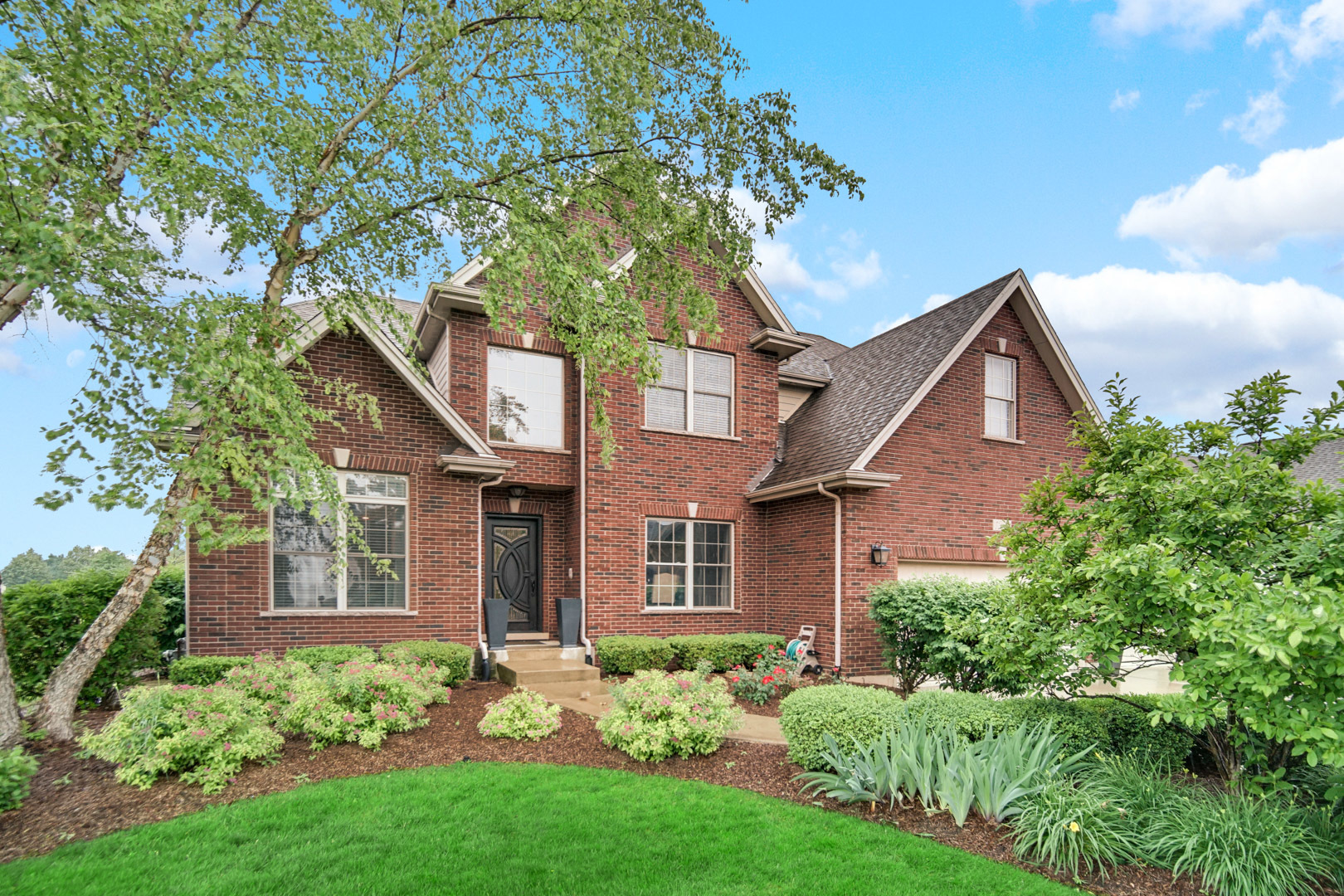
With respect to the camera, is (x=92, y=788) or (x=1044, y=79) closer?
(x=92, y=788)

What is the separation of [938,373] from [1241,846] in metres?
9.11

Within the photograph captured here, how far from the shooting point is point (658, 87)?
8.73 metres

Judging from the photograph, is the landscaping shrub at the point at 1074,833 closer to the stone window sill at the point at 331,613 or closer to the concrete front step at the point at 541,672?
the concrete front step at the point at 541,672

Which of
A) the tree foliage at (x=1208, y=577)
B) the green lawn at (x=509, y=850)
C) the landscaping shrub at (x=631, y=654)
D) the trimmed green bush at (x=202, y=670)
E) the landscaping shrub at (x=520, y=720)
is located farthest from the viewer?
the landscaping shrub at (x=631, y=654)

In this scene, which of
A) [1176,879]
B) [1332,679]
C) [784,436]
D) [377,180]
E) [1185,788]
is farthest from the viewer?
[784,436]

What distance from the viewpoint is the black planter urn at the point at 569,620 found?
11633 mm

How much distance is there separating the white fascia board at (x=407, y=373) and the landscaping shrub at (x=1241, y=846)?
29.7ft

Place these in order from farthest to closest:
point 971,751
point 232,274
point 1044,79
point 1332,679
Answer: point 1044,79
point 232,274
point 971,751
point 1332,679

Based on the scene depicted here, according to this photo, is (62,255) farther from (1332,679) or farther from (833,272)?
(833,272)

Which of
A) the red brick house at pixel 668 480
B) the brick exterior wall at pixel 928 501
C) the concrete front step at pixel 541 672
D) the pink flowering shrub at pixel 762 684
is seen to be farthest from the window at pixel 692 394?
the pink flowering shrub at pixel 762 684

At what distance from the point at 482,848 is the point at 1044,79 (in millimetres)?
13107

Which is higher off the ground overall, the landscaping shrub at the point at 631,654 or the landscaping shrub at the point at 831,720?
the landscaping shrub at the point at 831,720

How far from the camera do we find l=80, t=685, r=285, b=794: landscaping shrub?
571 centimetres

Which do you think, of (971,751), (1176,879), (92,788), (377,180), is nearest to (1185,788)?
(1176,879)
